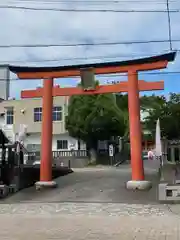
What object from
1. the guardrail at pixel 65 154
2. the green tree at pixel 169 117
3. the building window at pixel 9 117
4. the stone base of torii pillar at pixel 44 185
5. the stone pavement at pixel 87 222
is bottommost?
the stone pavement at pixel 87 222

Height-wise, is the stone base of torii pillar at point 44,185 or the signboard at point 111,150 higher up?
the signboard at point 111,150

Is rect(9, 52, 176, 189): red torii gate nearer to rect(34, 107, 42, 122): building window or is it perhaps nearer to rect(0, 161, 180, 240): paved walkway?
rect(0, 161, 180, 240): paved walkway

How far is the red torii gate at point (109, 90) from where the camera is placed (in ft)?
62.4

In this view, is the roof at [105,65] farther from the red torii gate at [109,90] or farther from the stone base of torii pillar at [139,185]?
the stone base of torii pillar at [139,185]

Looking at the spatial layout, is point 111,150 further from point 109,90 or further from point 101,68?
point 101,68

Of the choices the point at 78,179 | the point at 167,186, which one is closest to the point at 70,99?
the point at 78,179

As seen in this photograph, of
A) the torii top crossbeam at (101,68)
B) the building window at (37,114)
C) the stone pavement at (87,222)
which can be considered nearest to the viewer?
the stone pavement at (87,222)

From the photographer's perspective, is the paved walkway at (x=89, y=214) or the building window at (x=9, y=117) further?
the building window at (x=9, y=117)

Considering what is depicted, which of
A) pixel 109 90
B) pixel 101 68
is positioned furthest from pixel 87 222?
pixel 101 68

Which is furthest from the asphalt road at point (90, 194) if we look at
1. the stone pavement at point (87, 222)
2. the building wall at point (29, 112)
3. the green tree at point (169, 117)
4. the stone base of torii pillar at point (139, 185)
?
the building wall at point (29, 112)

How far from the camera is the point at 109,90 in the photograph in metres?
20.4

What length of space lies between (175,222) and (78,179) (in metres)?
12.2

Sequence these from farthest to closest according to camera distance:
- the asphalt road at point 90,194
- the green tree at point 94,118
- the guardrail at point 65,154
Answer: the guardrail at point 65,154, the green tree at point 94,118, the asphalt road at point 90,194

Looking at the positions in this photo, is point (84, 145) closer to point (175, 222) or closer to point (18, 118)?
point (18, 118)
